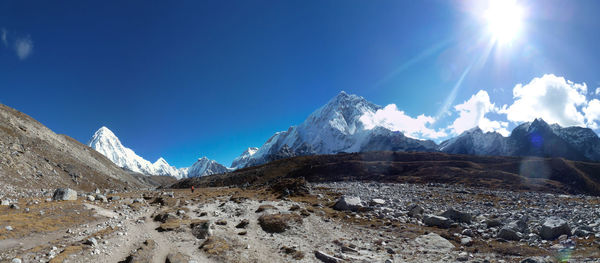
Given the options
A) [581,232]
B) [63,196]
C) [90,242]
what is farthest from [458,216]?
[63,196]

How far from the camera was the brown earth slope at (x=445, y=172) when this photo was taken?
75375 mm

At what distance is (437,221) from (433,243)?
5186mm

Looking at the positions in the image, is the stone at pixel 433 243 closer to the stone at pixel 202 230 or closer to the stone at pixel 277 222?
the stone at pixel 277 222

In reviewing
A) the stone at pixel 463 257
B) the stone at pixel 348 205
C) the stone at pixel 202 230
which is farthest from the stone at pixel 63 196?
the stone at pixel 463 257

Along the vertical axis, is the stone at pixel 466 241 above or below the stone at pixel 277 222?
below

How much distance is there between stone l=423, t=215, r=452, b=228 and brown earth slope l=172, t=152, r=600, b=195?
61078 millimetres

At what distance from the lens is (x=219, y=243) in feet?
59.9

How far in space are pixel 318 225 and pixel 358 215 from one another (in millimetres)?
5028

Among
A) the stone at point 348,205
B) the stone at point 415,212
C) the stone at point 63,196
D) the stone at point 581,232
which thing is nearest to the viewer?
the stone at point 581,232

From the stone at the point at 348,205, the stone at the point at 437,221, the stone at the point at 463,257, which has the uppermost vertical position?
the stone at the point at 348,205

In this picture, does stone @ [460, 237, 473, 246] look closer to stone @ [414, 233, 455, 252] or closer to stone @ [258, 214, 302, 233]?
stone @ [414, 233, 455, 252]

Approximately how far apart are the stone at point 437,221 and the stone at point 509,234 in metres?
4.25

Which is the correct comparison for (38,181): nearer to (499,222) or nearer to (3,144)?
(3,144)

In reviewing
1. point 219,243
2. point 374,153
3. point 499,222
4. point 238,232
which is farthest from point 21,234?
point 374,153
